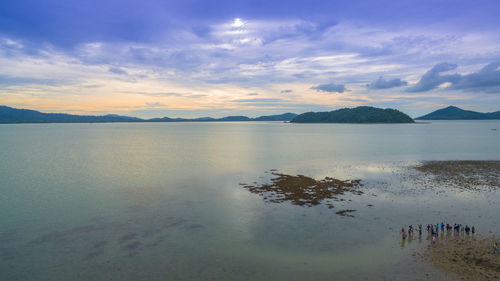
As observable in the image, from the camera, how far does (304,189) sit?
4244cm

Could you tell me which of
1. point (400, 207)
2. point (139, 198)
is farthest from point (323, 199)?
point (139, 198)

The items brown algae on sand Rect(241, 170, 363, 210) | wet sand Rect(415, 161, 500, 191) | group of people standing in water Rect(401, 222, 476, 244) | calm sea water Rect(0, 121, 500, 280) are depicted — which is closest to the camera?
calm sea water Rect(0, 121, 500, 280)

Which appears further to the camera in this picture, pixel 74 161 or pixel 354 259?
pixel 74 161

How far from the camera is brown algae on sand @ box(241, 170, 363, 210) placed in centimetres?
3734

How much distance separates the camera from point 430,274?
19516mm

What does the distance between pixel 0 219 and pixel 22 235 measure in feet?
22.6

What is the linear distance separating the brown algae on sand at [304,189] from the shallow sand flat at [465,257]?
12794 millimetres

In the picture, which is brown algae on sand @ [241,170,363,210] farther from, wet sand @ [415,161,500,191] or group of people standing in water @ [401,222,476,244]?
wet sand @ [415,161,500,191]

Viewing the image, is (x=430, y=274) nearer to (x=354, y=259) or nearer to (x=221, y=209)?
(x=354, y=259)

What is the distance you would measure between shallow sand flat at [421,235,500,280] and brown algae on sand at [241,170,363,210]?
42.0 ft

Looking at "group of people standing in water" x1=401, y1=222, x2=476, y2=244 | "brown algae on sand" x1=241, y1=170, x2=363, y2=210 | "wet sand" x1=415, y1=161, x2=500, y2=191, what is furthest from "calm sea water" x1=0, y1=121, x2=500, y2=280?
"wet sand" x1=415, y1=161, x2=500, y2=191

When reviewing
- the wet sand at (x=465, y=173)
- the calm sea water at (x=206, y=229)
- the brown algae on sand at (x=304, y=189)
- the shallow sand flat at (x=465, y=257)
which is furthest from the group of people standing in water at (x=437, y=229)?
the wet sand at (x=465, y=173)

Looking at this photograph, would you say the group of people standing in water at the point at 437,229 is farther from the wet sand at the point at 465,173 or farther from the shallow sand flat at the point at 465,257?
the wet sand at the point at 465,173

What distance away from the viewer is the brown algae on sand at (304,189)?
123 feet
